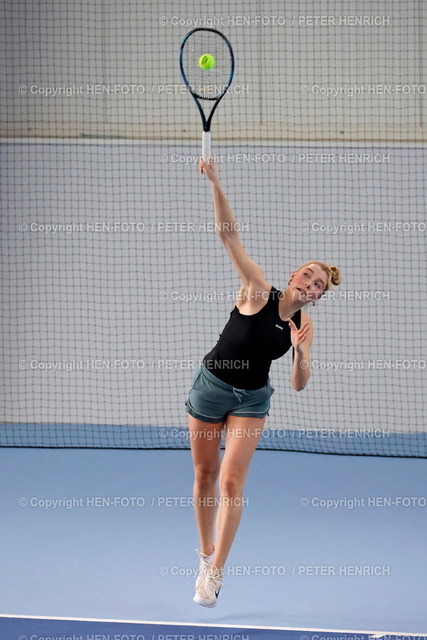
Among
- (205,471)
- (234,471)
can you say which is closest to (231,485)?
(234,471)

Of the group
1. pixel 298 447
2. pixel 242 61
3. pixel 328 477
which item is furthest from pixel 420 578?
pixel 242 61

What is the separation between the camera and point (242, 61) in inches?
354

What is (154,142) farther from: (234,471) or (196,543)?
(234,471)

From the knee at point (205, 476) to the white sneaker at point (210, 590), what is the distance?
388mm

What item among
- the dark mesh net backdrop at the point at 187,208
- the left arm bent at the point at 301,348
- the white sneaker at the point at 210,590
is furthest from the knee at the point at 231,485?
the dark mesh net backdrop at the point at 187,208

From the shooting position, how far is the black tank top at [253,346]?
4484 mm

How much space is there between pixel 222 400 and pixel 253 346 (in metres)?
0.29

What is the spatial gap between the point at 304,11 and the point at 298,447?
12.7ft

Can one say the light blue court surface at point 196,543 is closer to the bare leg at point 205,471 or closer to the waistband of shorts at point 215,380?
the bare leg at point 205,471

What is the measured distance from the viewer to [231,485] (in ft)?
14.7

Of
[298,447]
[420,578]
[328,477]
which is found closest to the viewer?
[420,578]

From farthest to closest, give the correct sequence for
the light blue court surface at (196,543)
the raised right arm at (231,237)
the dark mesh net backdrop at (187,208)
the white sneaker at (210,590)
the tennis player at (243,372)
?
the dark mesh net backdrop at (187,208) → the light blue court surface at (196,543) → the white sneaker at (210,590) → the tennis player at (243,372) → the raised right arm at (231,237)

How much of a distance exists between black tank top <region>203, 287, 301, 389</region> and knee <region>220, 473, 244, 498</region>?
408 millimetres

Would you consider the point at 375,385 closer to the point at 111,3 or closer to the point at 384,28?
the point at 384,28
